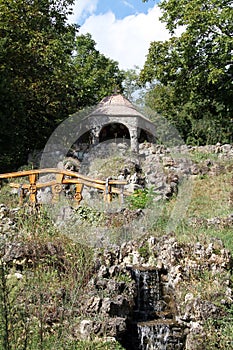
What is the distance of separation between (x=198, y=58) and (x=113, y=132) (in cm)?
506

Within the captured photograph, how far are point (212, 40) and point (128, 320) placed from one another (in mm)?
13735

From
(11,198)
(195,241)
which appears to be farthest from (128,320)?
(11,198)

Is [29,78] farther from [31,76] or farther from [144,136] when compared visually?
[144,136]

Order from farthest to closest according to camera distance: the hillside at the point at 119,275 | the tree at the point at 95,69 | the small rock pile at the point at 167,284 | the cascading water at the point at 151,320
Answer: the tree at the point at 95,69 → the cascading water at the point at 151,320 → the small rock pile at the point at 167,284 → the hillside at the point at 119,275

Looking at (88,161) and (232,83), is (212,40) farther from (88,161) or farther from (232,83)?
(88,161)

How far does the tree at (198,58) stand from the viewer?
55.9 ft

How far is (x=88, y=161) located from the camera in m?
16.7

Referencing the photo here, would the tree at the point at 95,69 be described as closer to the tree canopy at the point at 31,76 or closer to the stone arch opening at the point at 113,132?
the stone arch opening at the point at 113,132

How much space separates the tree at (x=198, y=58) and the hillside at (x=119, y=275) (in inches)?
324

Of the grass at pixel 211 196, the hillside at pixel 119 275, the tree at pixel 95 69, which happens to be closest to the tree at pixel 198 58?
the grass at pixel 211 196

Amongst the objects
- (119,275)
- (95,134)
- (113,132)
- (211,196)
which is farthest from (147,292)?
(113,132)

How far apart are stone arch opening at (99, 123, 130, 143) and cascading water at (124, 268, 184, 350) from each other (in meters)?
13.3

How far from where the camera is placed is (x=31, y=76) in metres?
17.6

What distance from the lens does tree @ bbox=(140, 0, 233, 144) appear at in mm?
17047
